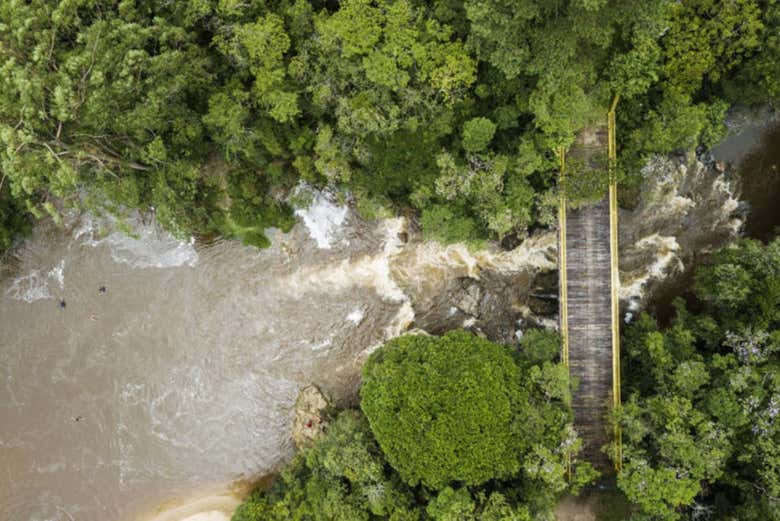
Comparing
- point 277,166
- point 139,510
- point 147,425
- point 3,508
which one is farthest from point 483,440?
point 3,508

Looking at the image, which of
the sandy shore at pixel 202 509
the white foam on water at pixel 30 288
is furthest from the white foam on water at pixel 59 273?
the sandy shore at pixel 202 509

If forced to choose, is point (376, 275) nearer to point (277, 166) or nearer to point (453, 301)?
point (453, 301)

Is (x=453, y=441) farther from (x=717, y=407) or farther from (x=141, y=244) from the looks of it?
(x=141, y=244)

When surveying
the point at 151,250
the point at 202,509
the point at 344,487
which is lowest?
the point at 202,509

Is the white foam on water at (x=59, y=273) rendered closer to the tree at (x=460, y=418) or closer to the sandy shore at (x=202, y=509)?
the sandy shore at (x=202, y=509)

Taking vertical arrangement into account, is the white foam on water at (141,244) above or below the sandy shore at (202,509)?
above

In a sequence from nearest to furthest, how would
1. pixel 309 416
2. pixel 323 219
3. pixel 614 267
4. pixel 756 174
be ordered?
pixel 614 267, pixel 756 174, pixel 323 219, pixel 309 416

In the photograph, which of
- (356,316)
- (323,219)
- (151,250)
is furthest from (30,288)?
(356,316)
